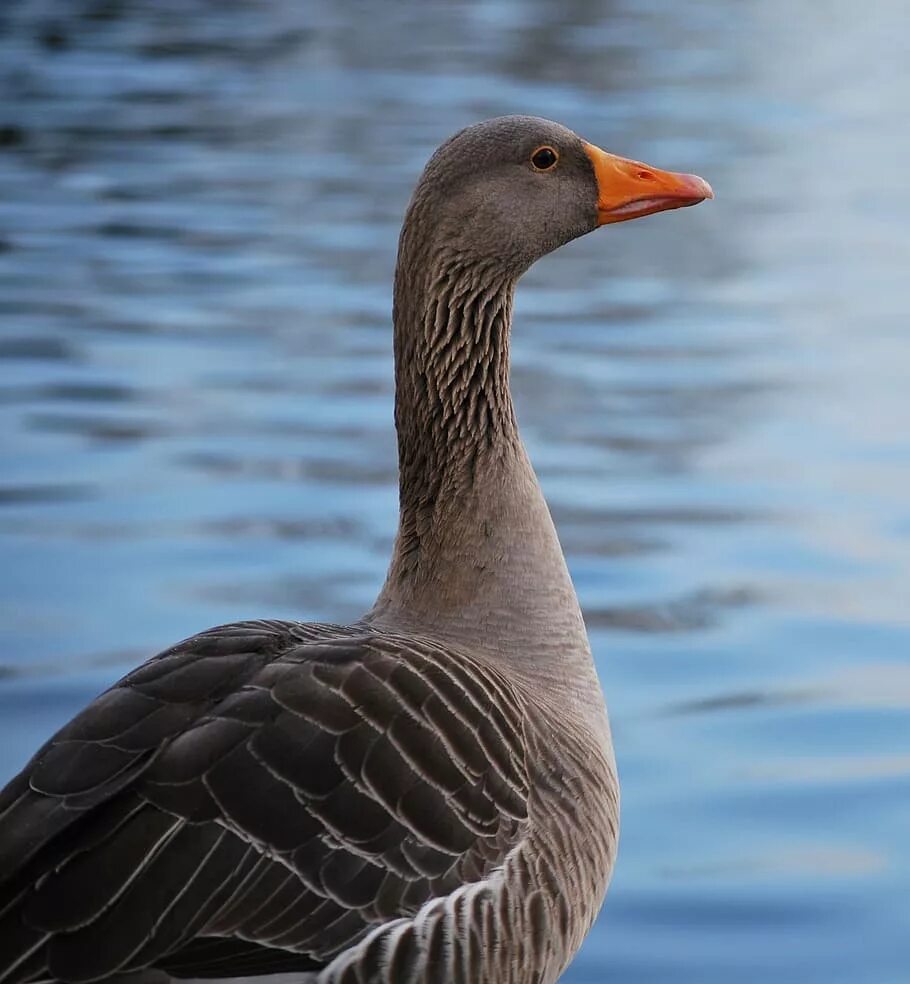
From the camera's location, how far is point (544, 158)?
433cm

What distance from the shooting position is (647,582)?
6762mm

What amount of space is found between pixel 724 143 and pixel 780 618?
9228mm

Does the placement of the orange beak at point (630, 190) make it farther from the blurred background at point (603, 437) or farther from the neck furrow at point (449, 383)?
the blurred background at point (603, 437)

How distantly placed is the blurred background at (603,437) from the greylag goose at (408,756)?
3.43 ft

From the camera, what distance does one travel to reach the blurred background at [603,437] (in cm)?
529

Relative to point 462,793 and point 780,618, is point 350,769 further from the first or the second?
point 780,618

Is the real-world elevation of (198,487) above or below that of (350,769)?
above

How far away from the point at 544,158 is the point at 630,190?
Result: 22 cm

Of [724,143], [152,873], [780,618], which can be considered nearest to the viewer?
[152,873]

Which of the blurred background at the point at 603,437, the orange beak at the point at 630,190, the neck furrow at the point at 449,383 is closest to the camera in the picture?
the neck furrow at the point at 449,383

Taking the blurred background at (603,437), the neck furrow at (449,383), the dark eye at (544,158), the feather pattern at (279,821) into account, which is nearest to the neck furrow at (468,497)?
the neck furrow at (449,383)

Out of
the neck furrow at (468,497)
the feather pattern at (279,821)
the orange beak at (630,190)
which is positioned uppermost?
the orange beak at (630,190)

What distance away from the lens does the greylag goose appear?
10.4ft

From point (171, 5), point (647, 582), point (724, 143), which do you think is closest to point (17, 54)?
point (171, 5)
